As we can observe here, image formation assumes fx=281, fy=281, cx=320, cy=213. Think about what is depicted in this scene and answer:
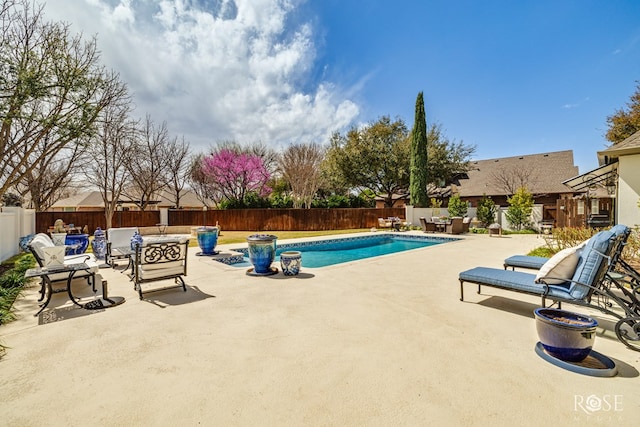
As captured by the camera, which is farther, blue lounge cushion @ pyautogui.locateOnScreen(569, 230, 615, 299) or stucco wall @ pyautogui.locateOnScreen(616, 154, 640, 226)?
stucco wall @ pyautogui.locateOnScreen(616, 154, 640, 226)

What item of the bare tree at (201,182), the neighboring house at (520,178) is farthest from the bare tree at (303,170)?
the neighboring house at (520,178)

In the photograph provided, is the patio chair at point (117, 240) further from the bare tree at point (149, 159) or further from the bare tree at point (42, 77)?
the bare tree at point (149, 159)

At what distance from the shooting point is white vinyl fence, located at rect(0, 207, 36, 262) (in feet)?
25.4

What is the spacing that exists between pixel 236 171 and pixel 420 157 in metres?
13.3

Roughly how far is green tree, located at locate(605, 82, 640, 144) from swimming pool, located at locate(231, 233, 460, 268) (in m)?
13.2

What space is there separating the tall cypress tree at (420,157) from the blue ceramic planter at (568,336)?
17.6 metres

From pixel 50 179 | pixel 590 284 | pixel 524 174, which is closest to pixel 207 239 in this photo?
pixel 590 284

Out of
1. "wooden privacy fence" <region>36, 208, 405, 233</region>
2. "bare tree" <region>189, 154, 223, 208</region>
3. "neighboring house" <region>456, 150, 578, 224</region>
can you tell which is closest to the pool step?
"wooden privacy fence" <region>36, 208, 405, 233</region>

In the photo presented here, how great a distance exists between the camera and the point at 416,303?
14.0 ft

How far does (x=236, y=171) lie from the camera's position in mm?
20875

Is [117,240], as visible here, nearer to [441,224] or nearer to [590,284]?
[590,284]

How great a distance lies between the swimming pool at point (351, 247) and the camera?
9.98 meters

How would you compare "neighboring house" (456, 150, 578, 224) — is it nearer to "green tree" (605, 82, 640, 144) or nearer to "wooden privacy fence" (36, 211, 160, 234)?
"green tree" (605, 82, 640, 144)

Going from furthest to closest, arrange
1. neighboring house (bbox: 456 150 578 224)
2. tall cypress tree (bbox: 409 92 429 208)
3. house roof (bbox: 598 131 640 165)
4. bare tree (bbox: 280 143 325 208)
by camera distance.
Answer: neighboring house (bbox: 456 150 578 224) → bare tree (bbox: 280 143 325 208) → tall cypress tree (bbox: 409 92 429 208) → house roof (bbox: 598 131 640 165)
